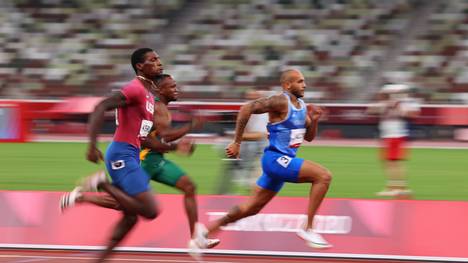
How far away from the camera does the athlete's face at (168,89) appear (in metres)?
8.74

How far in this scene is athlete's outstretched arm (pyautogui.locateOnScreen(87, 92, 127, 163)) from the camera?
23.7ft

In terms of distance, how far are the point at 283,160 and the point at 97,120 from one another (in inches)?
80.0

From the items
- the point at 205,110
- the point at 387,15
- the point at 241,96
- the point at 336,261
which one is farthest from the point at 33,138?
the point at 336,261

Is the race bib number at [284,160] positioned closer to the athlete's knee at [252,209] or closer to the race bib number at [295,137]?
the race bib number at [295,137]

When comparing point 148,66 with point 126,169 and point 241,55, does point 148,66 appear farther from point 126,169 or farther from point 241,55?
point 241,55

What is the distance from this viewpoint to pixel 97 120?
7.37 m

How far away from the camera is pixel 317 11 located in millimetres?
32719

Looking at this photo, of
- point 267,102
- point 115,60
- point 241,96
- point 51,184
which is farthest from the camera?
point 115,60

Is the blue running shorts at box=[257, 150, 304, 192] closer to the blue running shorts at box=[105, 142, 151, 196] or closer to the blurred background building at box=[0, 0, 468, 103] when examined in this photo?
the blue running shorts at box=[105, 142, 151, 196]

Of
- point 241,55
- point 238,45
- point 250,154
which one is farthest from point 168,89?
point 238,45

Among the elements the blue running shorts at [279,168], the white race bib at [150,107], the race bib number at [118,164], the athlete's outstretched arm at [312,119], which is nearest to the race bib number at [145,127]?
the white race bib at [150,107]

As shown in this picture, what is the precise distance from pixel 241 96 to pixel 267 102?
21.3 m

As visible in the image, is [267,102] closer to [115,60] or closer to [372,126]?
[372,126]

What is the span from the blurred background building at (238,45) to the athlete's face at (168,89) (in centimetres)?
2092
